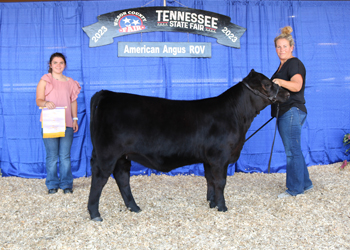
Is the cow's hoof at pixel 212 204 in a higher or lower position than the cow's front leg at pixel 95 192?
lower

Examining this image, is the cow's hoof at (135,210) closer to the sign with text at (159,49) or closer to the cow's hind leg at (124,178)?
the cow's hind leg at (124,178)

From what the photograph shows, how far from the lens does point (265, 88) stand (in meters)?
3.12

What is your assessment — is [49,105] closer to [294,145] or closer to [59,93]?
[59,93]

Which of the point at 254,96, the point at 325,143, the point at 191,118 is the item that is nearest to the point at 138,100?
A: the point at 191,118

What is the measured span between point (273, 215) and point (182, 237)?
1084mm

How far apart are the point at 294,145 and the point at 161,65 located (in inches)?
97.2

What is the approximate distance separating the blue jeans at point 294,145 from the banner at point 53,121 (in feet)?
8.84

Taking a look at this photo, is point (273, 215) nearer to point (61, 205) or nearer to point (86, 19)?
point (61, 205)

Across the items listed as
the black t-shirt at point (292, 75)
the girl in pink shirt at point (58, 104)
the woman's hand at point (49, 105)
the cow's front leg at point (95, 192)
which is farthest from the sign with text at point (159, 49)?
the cow's front leg at point (95, 192)

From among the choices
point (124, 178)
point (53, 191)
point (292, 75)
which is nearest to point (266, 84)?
point (292, 75)

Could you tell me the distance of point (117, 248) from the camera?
234 cm

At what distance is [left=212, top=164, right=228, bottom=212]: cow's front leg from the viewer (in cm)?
303

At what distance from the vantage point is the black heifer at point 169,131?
2.77m

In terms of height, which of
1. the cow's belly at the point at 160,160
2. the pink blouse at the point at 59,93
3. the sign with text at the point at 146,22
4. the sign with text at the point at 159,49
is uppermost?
the sign with text at the point at 146,22
